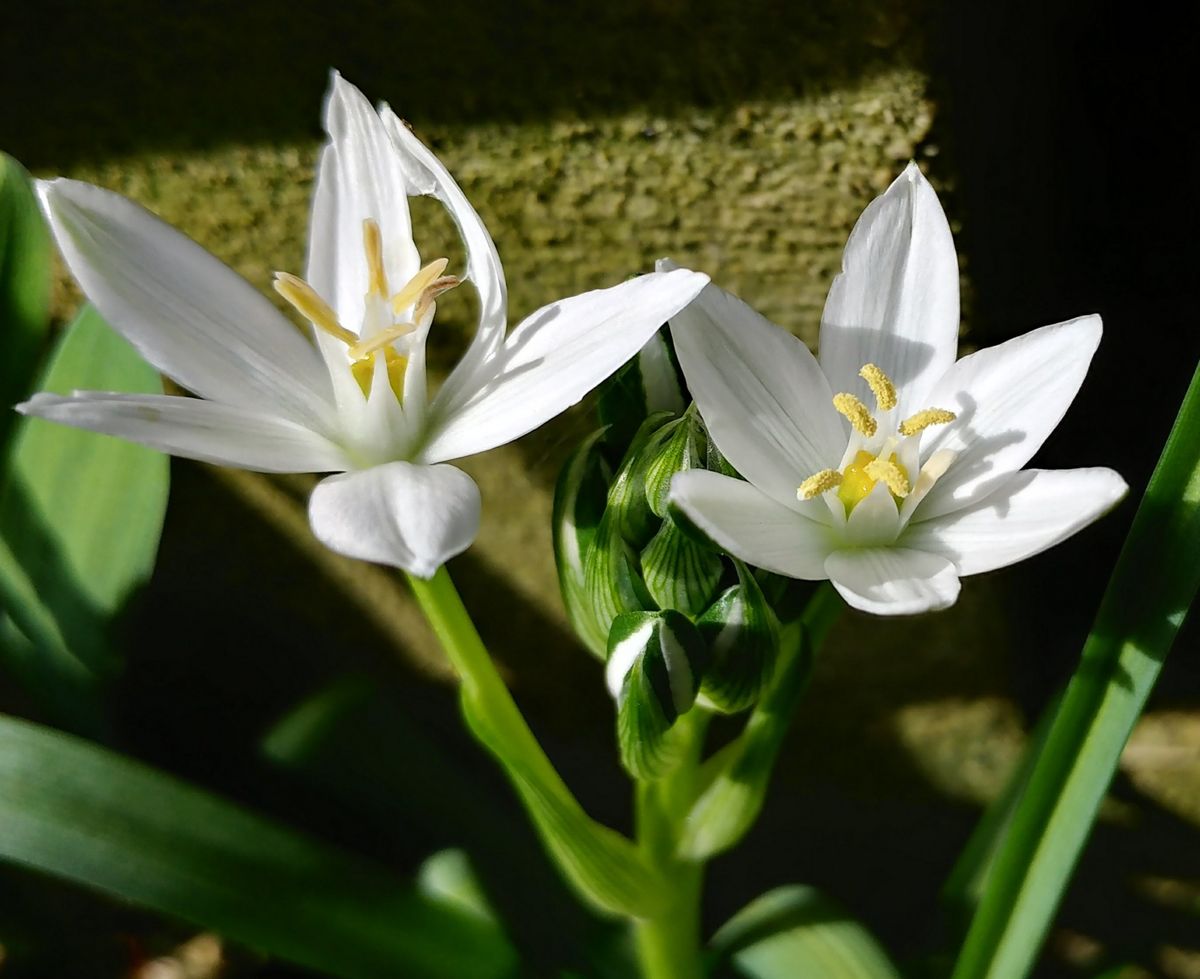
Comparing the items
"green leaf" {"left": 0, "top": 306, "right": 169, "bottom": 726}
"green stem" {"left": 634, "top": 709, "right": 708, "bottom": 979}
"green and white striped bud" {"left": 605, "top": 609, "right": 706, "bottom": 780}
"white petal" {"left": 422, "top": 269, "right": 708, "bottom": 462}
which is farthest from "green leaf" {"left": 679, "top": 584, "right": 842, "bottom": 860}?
"green leaf" {"left": 0, "top": 306, "right": 169, "bottom": 726}

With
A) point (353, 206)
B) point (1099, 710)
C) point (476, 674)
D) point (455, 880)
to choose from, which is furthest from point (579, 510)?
point (455, 880)

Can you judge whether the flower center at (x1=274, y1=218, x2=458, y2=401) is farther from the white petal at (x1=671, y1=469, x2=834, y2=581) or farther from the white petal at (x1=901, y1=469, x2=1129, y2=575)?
the white petal at (x1=901, y1=469, x2=1129, y2=575)

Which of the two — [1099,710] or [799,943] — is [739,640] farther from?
[799,943]

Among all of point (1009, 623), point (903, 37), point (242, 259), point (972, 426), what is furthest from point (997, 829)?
point (242, 259)

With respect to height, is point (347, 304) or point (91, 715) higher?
point (347, 304)

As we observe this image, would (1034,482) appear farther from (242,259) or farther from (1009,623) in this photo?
(242,259)

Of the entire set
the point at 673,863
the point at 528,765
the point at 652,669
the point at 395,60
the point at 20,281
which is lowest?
the point at 673,863
